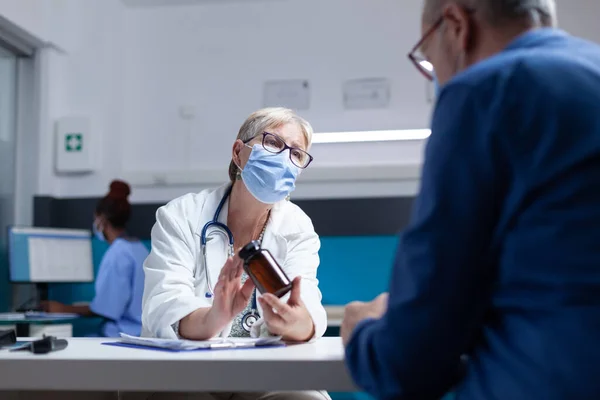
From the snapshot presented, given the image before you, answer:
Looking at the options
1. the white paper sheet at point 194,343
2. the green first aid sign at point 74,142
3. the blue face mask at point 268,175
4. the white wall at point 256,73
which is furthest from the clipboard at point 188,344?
the green first aid sign at point 74,142

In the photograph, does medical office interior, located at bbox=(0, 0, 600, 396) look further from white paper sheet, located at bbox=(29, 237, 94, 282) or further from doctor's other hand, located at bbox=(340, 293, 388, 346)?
doctor's other hand, located at bbox=(340, 293, 388, 346)

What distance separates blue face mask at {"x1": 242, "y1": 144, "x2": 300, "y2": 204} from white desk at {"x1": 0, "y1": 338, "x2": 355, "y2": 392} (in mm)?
816

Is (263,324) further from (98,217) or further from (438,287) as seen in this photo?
(98,217)

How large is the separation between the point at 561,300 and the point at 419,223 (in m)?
0.19

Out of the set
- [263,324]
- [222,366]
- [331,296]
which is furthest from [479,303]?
[331,296]

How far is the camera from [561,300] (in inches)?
Answer: 30.2

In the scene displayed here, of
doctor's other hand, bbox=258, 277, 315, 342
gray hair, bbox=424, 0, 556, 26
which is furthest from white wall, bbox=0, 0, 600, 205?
gray hair, bbox=424, 0, 556, 26

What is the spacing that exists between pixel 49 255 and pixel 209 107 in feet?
4.99

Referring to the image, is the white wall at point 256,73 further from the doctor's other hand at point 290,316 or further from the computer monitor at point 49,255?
the doctor's other hand at point 290,316

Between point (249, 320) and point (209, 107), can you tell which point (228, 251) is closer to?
point (249, 320)

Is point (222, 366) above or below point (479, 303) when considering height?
below

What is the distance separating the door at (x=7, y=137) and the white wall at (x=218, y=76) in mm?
194

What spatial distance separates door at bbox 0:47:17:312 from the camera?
14.5 ft

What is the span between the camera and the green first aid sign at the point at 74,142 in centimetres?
463
